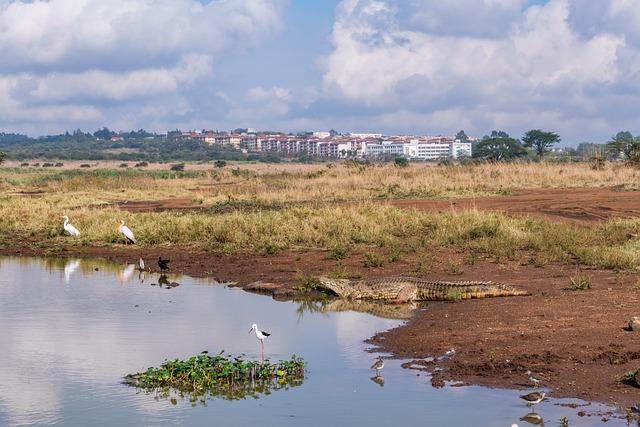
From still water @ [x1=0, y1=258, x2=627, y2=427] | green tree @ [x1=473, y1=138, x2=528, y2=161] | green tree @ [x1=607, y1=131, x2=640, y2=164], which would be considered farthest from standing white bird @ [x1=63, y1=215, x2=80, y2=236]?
green tree @ [x1=473, y1=138, x2=528, y2=161]

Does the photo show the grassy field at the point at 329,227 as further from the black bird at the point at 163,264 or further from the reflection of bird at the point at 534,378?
the reflection of bird at the point at 534,378

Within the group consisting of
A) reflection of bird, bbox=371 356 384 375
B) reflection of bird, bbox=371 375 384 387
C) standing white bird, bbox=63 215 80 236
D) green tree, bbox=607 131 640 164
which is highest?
green tree, bbox=607 131 640 164

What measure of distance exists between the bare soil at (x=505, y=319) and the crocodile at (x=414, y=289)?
0.72 ft

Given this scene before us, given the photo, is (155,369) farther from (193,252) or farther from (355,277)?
(193,252)

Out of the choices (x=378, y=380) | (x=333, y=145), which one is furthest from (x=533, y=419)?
(x=333, y=145)

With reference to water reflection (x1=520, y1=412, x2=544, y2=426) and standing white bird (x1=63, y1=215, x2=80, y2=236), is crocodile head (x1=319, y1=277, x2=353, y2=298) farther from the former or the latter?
standing white bird (x1=63, y1=215, x2=80, y2=236)

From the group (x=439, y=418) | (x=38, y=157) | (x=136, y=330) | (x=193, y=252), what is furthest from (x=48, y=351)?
(x=38, y=157)

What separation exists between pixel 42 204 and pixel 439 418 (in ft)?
69.0

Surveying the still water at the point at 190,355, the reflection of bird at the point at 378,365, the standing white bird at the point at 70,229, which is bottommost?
the still water at the point at 190,355

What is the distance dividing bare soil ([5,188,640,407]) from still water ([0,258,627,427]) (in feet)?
1.33

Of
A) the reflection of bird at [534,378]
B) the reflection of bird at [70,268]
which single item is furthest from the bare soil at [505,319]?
the reflection of bird at [70,268]

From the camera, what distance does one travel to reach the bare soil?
29.4ft

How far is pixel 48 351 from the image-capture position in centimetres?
1062

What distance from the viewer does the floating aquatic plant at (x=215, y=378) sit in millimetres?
8961
